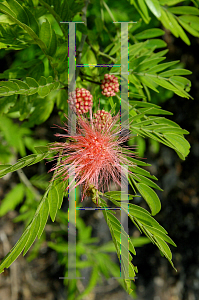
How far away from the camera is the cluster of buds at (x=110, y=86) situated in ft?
3.09

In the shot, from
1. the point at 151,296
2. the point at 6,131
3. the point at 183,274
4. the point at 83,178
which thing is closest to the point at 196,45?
the point at 6,131

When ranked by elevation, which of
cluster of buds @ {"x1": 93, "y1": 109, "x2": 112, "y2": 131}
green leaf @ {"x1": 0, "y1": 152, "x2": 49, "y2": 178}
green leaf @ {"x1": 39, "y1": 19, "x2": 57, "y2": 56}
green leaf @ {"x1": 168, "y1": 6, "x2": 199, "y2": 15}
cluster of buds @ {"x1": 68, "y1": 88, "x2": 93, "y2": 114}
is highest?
green leaf @ {"x1": 168, "y1": 6, "x2": 199, "y2": 15}

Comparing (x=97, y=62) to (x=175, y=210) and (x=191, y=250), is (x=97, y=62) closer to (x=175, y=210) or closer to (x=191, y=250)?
(x=175, y=210)

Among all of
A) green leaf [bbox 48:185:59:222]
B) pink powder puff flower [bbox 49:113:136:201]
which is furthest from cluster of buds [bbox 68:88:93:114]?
Result: green leaf [bbox 48:185:59:222]

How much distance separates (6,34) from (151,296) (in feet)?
11.3

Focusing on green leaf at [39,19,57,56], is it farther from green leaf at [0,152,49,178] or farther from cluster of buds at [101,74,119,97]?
green leaf at [0,152,49,178]

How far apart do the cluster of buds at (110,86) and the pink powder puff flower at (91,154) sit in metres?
0.11

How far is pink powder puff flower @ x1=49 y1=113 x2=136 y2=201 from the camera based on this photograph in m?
0.87

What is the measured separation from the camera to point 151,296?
3086 millimetres

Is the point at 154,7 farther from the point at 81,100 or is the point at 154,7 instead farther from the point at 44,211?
the point at 44,211

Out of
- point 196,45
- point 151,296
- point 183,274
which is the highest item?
point 196,45

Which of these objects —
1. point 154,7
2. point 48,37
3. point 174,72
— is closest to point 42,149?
point 48,37

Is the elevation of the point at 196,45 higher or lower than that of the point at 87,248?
higher

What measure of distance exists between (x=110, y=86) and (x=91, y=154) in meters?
0.29
